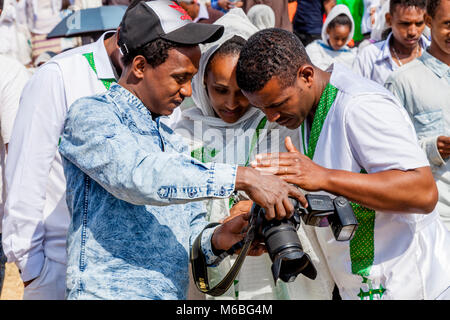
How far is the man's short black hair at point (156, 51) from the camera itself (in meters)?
1.78

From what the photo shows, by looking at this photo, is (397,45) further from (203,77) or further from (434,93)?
(203,77)

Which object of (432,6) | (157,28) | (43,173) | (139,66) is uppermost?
(157,28)

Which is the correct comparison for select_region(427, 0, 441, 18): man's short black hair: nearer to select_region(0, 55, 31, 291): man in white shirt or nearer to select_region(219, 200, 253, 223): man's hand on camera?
select_region(219, 200, 253, 223): man's hand on camera

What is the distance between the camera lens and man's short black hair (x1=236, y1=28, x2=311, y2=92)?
2199mm

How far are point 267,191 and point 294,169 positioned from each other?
0.93ft

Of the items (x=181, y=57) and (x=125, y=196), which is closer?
(x=125, y=196)

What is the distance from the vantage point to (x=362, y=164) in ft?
6.84

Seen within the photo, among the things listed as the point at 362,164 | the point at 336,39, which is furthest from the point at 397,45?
the point at 362,164

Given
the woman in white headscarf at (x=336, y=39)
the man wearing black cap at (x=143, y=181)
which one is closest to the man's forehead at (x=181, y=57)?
the man wearing black cap at (x=143, y=181)

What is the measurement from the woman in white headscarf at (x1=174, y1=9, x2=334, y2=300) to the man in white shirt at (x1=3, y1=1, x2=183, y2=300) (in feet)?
2.13

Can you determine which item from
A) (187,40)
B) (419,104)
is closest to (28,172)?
(187,40)

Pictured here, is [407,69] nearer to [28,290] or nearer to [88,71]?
[88,71]

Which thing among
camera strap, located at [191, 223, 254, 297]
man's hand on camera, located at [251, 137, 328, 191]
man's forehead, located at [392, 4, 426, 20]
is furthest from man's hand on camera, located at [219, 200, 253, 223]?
man's forehead, located at [392, 4, 426, 20]

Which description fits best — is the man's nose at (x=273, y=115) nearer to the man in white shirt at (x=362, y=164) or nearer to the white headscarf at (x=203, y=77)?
the man in white shirt at (x=362, y=164)
